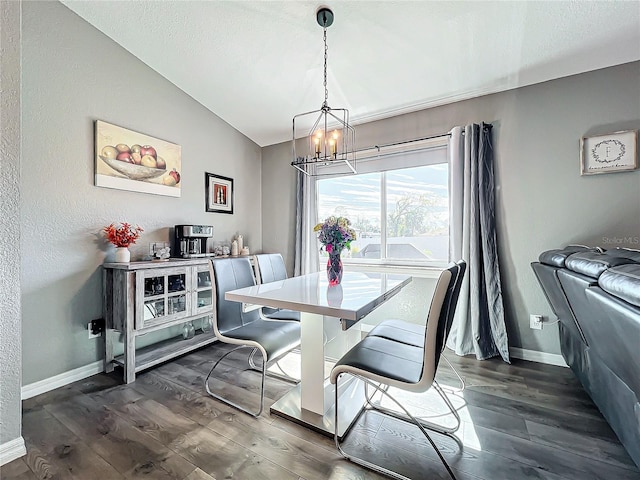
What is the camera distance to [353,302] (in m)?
1.42

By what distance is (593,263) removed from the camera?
1292 millimetres

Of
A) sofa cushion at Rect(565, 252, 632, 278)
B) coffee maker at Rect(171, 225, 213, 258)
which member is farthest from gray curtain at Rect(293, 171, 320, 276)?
sofa cushion at Rect(565, 252, 632, 278)

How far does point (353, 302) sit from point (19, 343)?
67.7 inches

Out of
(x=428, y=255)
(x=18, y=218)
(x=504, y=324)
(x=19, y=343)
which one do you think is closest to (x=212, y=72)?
(x=18, y=218)

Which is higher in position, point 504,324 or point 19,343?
point 19,343

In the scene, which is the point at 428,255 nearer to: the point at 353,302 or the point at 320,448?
the point at 353,302

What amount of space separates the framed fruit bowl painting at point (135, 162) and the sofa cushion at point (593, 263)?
318 centimetres

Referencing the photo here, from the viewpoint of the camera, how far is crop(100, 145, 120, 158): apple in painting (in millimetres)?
2398

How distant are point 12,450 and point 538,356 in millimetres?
3579

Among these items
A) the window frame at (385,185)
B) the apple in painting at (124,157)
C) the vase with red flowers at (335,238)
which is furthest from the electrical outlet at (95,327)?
the window frame at (385,185)

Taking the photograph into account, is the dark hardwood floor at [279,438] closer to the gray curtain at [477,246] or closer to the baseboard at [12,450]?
the baseboard at [12,450]

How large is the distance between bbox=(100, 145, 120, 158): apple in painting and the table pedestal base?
7.75ft

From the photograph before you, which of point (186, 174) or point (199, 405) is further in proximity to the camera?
point (186, 174)

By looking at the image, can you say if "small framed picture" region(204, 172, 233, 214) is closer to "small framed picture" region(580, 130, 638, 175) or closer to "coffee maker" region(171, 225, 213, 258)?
"coffee maker" region(171, 225, 213, 258)
